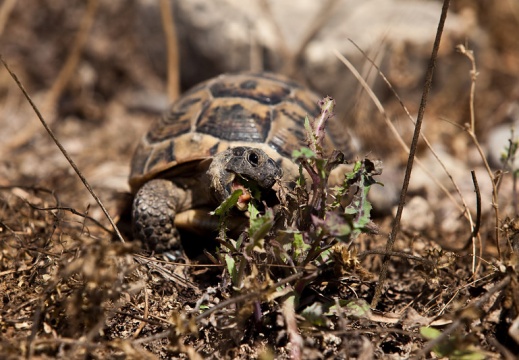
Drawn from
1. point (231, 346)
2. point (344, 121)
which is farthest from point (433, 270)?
point (344, 121)

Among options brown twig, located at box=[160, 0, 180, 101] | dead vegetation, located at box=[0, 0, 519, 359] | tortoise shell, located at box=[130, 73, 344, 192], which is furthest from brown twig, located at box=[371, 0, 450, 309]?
brown twig, located at box=[160, 0, 180, 101]

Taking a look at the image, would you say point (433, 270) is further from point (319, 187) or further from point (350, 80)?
point (350, 80)

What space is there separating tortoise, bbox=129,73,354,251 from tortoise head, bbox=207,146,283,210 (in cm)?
9

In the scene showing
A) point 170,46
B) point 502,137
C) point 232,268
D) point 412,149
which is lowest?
point 232,268

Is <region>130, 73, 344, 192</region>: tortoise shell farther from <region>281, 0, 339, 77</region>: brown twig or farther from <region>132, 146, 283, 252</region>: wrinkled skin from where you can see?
<region>281, 0, 339, 77</region>: brown twig

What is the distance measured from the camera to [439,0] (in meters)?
6.41

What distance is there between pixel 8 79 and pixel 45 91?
0.38 meters

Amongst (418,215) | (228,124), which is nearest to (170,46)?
(228,124)

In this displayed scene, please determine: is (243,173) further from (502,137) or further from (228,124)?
(502,137)

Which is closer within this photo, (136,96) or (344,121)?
(344,121)

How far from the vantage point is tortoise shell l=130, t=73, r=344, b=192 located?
2.88 meters

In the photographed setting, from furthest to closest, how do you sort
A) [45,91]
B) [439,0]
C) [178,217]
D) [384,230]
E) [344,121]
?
1. [439,0]
2. [45,91]
3. [344,121]
4. [384,230]
5. [178,217]

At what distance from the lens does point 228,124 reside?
2953mm

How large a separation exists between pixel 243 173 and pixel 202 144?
66 cm
